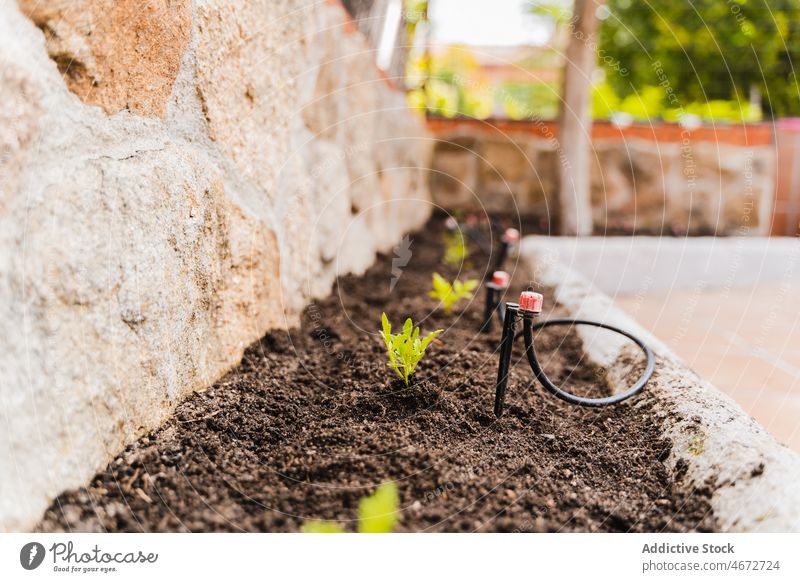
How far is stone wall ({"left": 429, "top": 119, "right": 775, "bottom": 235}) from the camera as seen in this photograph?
20.0 ft

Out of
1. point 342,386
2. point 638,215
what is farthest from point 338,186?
point 638,215

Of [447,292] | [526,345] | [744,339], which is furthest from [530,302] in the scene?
[744,339]

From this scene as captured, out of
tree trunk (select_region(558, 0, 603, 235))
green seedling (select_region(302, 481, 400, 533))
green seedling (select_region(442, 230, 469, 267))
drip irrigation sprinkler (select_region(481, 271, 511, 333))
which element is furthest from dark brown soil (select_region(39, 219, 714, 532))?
tree trunk (select_region(558, 0, 603, 235))

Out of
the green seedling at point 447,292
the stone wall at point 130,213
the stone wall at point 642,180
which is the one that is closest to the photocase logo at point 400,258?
the green seedling at point 447,292

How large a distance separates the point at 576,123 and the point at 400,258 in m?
2.40

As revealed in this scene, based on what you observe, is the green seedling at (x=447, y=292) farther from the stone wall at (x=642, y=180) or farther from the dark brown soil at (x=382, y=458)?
the stone wall at (x=642, y=180)

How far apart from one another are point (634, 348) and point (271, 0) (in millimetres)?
1578

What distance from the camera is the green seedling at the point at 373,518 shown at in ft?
3.82

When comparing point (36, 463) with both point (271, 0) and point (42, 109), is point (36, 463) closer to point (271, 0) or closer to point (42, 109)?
point (42, 109)

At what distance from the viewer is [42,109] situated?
1103mm

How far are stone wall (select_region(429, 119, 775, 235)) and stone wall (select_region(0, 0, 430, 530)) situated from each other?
3.89 metres

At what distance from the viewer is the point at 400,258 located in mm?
3881
